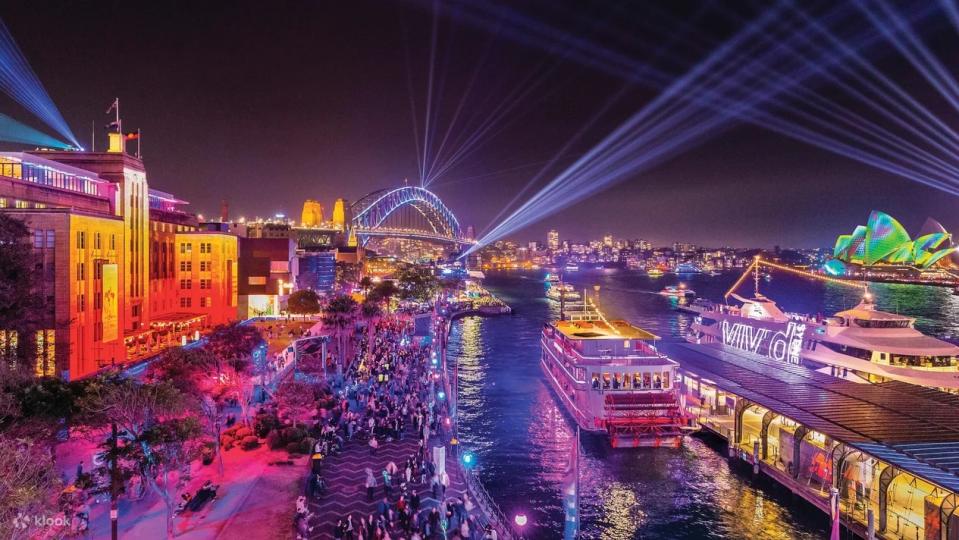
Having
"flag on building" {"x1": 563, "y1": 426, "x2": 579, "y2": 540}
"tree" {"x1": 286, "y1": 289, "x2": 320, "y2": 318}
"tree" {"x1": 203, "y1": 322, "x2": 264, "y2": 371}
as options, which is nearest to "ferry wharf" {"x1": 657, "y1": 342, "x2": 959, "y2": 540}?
"flag on building" {"x1": 563, "y1": 426, "x2": 579, "y2": 540}

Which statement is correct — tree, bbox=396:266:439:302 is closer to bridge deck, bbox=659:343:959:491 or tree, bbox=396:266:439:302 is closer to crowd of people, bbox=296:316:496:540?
crowd of people, bbox=296:316:496:540

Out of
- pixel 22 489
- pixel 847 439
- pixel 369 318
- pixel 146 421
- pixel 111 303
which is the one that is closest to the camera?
pixel 22 489

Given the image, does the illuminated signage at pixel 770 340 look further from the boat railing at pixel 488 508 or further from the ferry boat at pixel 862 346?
the boat railing at pixel 488 508

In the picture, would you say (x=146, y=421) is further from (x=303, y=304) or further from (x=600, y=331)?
(x=303, y=304)

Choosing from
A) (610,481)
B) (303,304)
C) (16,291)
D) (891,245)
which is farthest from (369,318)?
(891,245)

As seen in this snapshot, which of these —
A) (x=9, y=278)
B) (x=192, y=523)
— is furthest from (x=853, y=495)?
(x=9, y=278)

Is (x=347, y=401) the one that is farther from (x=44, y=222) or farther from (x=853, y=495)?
(x=853, y=495)
